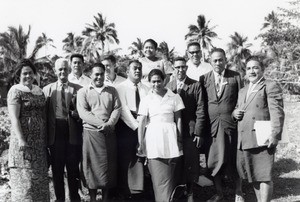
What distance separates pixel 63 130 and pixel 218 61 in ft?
8.56

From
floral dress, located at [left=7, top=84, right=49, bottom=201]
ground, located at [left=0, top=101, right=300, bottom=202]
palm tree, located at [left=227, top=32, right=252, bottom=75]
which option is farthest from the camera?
palm tree, located at [left=227, top=32, right=252, bottom=75]

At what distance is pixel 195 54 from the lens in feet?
20.7

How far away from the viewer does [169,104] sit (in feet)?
16.6

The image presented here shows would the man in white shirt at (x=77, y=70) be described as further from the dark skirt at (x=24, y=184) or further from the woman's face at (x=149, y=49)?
the dark skirt at (x=24, y=184)

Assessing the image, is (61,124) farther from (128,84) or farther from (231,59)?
(231,59)

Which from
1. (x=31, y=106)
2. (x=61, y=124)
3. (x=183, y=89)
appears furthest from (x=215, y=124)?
(x=31, y=106)

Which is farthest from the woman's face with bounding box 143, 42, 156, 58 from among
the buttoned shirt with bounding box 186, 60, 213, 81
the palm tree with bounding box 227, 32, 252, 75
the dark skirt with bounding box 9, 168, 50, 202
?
the palm tree with bounding box 227, 32, 252, 75

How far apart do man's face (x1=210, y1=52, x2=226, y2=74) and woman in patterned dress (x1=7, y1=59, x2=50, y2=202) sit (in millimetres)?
2680

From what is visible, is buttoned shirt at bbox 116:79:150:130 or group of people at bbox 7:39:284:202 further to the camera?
buttoned shirt at bbox 116:79:150:130

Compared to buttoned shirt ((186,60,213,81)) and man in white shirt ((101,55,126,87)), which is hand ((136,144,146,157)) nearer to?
man in white shirt ((101,55,126,87))

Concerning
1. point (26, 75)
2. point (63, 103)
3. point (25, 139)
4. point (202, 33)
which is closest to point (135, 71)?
point (63, 103)

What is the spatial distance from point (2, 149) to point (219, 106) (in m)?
7.03

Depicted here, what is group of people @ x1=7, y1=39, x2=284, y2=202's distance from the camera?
4.99 meters

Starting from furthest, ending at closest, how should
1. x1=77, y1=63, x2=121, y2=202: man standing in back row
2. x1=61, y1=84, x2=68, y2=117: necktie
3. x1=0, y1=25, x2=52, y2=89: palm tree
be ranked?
x1=0, y1=25, x2=52, y2=89: palm tree < x1=61, y1=84, x2=68, y2=117: necktie < x1=77, y1=63, x2=121, y2=202: man standing in back row
